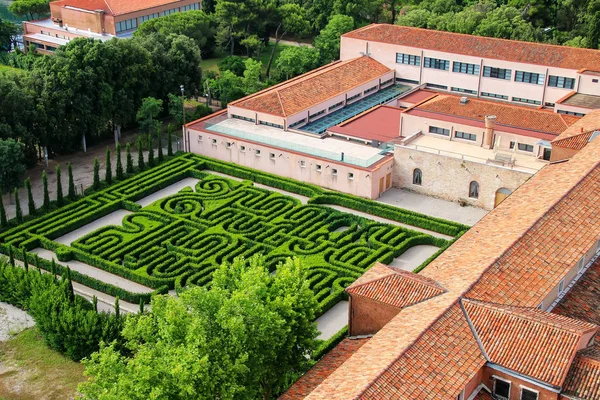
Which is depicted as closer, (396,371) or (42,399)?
(396,371)

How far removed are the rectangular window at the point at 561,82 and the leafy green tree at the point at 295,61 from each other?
27.3 metres

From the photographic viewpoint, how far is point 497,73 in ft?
245

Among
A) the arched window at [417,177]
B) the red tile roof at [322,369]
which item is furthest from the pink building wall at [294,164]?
the red tile roof at [322,369]

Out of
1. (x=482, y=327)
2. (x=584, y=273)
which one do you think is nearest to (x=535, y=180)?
(x=584, y=273)

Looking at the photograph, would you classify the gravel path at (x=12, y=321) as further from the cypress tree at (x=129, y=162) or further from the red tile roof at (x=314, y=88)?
the red tile roof at (x=314, y=88)

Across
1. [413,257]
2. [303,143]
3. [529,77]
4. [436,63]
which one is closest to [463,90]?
[436,63]

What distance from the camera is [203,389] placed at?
32500mm

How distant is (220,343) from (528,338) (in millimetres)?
12995

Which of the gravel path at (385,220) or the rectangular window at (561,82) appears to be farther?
the rectangular window at (561,82)

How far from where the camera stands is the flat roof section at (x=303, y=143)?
63938 mm

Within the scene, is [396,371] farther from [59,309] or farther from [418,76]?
[418,76]

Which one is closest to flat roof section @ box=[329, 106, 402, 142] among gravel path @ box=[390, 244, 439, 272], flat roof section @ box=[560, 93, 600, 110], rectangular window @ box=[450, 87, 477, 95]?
rectangular window @ box=[450, 87, 477, 95]

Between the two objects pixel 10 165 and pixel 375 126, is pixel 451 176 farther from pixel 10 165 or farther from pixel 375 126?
pixel 10 165

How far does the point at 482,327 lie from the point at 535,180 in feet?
60.3
